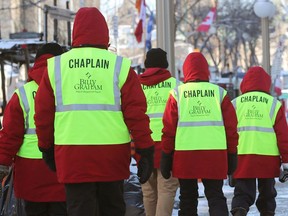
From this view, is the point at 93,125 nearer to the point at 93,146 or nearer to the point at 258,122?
the point at 93,146

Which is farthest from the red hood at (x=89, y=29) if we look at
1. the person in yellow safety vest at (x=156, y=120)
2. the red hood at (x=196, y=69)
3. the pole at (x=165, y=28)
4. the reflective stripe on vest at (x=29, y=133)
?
the pole at (x=165, y=28)

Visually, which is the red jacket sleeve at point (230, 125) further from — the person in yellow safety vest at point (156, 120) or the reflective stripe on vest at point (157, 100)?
the reflective stripe on vest at point (157, 100)

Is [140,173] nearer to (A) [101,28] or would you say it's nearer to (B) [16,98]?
(A) [101,28]

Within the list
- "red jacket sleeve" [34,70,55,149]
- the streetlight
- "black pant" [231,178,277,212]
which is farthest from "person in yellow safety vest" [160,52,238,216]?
the streetlight

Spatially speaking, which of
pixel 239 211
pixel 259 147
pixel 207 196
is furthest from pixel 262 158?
pixel 207 196

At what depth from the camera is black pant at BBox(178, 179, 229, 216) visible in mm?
7348

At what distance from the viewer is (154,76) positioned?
859 cm

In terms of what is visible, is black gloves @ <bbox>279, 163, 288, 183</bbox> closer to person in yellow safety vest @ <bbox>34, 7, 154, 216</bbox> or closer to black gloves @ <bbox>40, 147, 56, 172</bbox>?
person in yellow safety vest @ <bbox>34, 7, 154, 216</bbox>

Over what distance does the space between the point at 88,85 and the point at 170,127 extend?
7.63 feet

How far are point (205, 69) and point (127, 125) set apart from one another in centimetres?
256

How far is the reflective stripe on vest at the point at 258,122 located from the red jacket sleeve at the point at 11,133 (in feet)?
9.60

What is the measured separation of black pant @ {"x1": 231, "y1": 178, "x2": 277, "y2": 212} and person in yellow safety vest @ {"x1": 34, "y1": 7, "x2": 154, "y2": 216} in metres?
3.29

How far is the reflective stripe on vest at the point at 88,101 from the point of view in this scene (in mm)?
5219

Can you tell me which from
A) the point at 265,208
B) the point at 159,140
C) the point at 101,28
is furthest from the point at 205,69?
the point at 101,28
